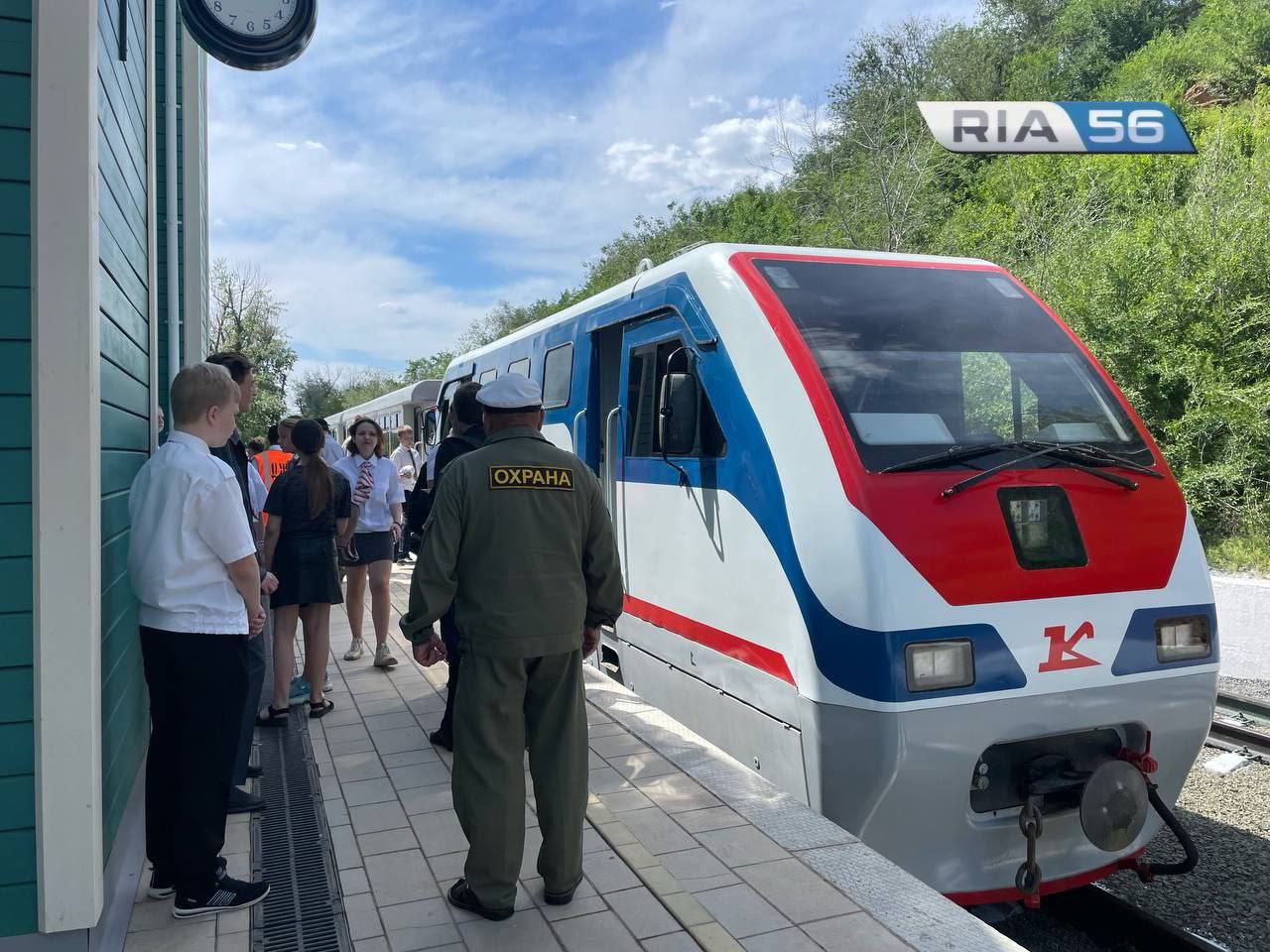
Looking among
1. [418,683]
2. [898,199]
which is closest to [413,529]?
[418,683]

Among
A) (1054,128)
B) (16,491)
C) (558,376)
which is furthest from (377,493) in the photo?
(1054,128)

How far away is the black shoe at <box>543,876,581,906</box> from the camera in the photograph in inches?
132

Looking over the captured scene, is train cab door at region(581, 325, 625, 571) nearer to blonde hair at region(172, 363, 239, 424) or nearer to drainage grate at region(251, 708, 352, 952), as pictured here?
drainage grate at region(251, 708, 352, 952)

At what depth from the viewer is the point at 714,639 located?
4746 mm

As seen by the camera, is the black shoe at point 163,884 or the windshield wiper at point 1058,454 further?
the windshield wiper at point 1058,454

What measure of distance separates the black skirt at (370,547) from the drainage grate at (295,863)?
1.97 meters

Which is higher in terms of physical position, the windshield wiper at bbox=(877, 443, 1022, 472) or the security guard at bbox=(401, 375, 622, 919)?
the windshield wiper at bbox=(877, 443, 1022, 472)

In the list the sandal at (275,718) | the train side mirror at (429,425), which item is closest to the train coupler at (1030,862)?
the sandal at (275,718)

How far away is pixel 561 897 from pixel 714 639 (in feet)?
5.49

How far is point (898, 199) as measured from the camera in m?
18.0

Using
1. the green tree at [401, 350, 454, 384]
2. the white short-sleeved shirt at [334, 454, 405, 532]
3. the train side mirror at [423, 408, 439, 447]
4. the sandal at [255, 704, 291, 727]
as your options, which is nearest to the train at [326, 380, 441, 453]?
the train side mirror at [423, 408, 439, 447]

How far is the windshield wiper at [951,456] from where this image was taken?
12.9 feet

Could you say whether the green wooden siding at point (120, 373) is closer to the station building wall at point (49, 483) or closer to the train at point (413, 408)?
the station building wall at point (49, 483)

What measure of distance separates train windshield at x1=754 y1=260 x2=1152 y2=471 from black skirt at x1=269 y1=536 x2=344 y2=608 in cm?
305
